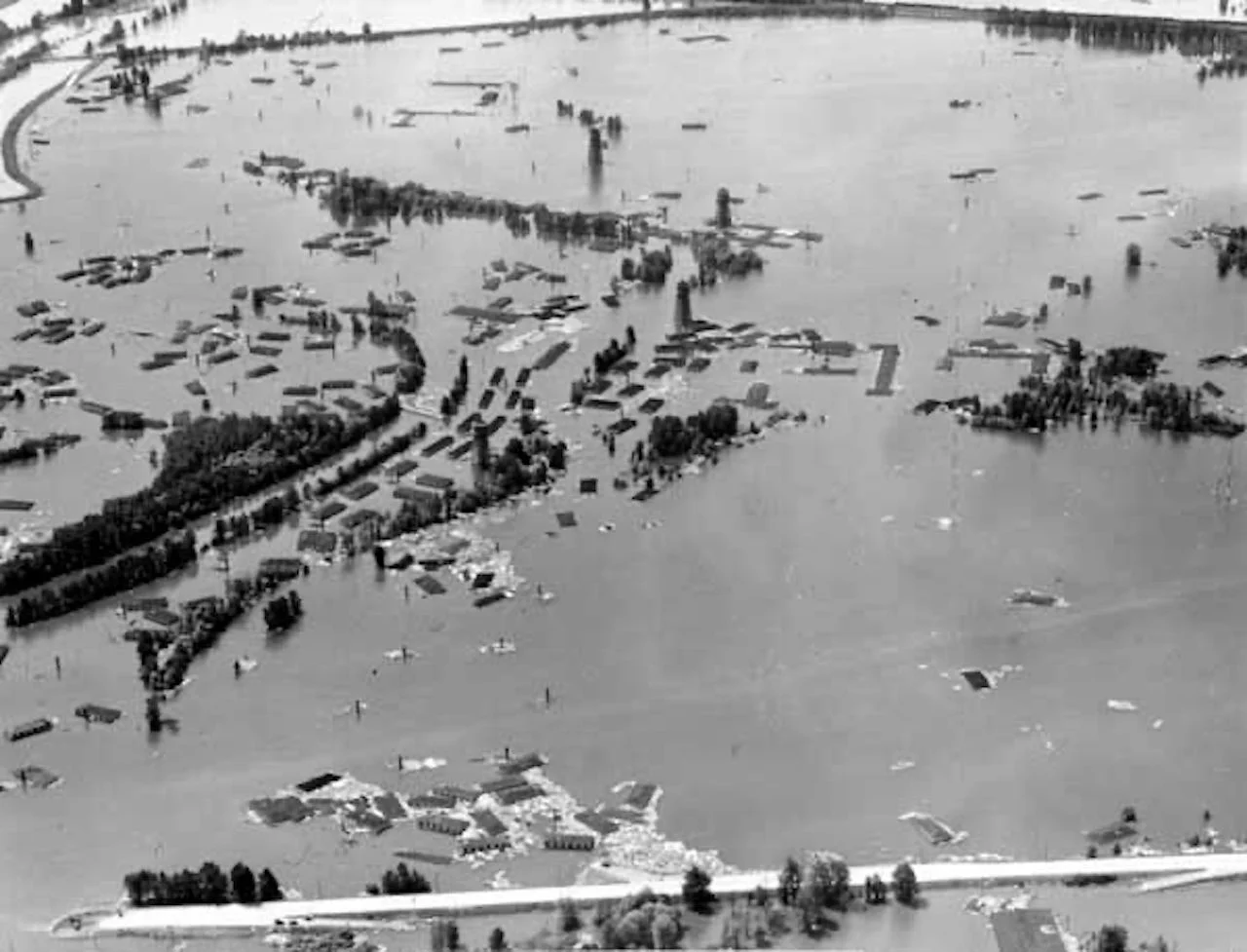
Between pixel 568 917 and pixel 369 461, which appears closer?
pixel 568 917

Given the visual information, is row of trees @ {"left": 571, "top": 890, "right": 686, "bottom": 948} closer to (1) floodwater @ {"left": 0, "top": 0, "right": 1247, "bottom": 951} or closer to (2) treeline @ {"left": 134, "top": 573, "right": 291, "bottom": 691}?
(1) floodwater @ {"left": 0, "top": 0, "right": 1247, "bottom": 951}

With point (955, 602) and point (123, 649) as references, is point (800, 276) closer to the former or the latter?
point (955, 602)

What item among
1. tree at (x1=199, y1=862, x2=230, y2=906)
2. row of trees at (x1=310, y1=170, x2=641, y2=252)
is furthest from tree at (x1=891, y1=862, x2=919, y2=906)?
row of trees at (x1=310, y1=170, x2=641, y2=252)

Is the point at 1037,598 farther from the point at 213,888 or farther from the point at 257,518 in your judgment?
the point at 213,888

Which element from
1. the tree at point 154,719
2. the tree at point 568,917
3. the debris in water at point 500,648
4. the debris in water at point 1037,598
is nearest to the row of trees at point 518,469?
the debris in water at point 500,648

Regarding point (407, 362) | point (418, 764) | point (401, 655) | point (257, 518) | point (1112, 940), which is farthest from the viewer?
point (407, 362)

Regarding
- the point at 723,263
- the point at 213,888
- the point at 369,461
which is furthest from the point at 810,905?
the point at 723,263

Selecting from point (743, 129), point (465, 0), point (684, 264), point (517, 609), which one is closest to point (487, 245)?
point (684, 264)
